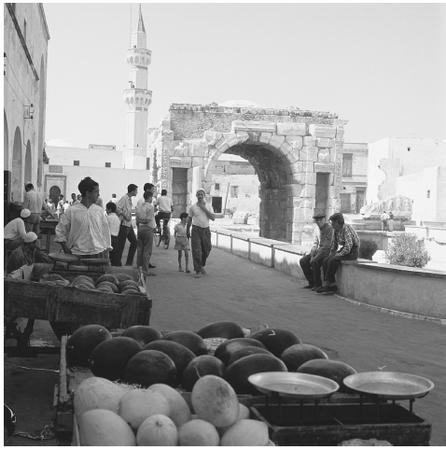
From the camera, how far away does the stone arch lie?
2644cm

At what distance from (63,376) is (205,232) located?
8.56m

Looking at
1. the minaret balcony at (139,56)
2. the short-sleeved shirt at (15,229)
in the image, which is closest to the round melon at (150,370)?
the short-sleeved shirt at (15,229)

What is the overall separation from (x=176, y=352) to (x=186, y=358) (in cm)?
7

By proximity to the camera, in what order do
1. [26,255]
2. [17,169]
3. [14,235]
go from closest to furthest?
[26,255] → [14,235] → [17,169]

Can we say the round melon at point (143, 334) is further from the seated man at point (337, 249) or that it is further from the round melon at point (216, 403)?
the seated man at point (337, 249)

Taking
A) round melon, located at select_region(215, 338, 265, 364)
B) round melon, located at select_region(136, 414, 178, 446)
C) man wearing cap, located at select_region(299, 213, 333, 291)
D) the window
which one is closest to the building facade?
man wearing cap, located at select_region(299, 213, 333, 291)

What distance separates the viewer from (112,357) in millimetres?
3961

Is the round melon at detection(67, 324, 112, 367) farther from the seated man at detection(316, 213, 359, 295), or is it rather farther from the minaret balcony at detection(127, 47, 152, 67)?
the minaret balcony at detection(127, 47, 152, 67)

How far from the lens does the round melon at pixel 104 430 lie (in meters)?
2.86

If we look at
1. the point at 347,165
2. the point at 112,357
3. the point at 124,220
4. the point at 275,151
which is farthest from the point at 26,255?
the point at 347,165

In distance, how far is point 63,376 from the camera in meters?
3.67

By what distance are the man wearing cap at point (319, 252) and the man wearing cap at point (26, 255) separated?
461 centimetres

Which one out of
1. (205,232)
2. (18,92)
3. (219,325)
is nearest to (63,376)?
(219,325)

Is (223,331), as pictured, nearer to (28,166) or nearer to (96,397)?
(96,397)
